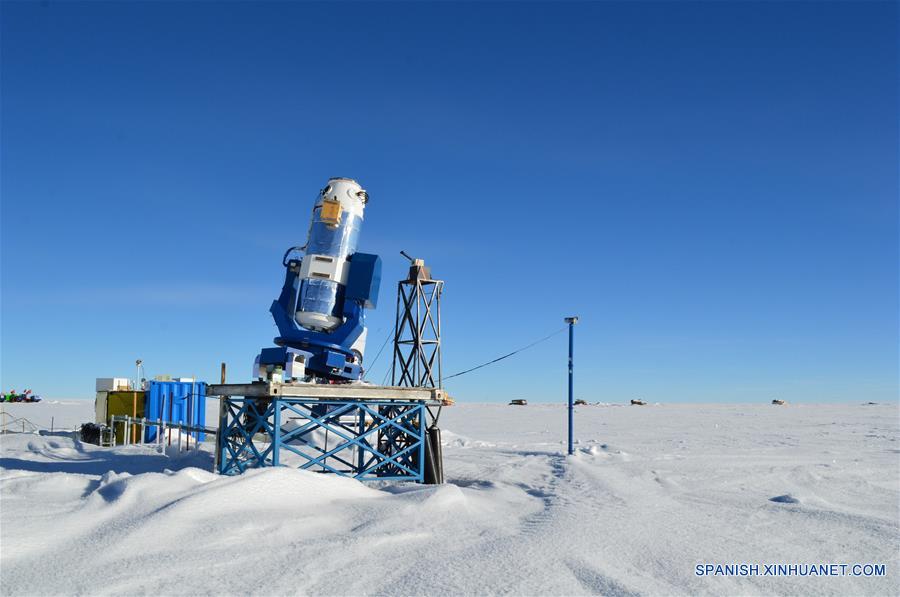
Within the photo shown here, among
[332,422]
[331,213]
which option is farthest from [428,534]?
[331,213]

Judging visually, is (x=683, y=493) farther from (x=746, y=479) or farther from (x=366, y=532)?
(x=366, y=532)

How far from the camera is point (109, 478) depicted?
12.2 metres

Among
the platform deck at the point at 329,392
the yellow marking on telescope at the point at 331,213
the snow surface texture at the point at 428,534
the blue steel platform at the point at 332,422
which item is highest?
the yellow marking on telescope at the point at 331,213

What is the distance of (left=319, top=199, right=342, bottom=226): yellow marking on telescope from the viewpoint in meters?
16.6

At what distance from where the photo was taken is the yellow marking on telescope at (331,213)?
1661 centimetres

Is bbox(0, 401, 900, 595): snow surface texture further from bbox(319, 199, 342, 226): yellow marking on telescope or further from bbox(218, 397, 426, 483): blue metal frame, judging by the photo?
bbox(319, 199, 342, 226): yellow marking on telescope

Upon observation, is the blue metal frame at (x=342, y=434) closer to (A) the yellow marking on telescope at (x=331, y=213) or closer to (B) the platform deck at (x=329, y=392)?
(B) the platform deck at (x=329, y=392)

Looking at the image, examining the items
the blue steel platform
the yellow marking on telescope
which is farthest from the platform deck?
the yellow marking on telescope

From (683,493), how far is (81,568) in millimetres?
11123

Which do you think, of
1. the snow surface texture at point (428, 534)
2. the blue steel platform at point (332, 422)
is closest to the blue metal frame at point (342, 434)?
the blue steel platform at point (332, 422)

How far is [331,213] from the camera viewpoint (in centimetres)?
1661

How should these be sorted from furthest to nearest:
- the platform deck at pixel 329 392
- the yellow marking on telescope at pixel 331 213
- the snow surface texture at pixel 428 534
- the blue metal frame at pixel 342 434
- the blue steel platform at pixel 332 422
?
the yellow marking on telescope at pixel 331 213 < the blue metal frame at pixel 342 434 < the blue steel platform at pixel 332 422 < the platform deck at pixel 329 392 < the snow surface texture at pixel 428 534

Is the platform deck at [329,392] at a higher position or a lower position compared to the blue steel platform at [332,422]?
higher

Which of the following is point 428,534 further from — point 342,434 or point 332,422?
point 332,422
